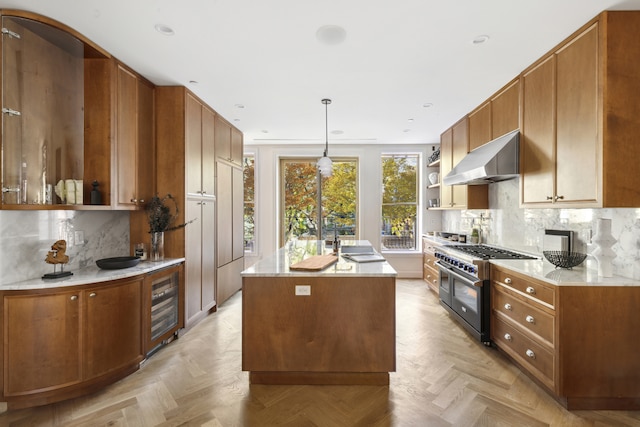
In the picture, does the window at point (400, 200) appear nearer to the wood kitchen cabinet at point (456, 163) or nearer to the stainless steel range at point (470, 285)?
the wood kitchen cabinet at point (456, 163)

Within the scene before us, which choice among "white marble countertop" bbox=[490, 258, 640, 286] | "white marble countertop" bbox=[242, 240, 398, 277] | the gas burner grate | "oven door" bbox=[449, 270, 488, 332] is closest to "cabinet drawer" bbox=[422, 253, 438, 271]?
"oven door" bbox=[449, 270, 488, 332]

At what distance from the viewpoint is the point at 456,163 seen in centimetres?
468

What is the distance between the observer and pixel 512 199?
376cm

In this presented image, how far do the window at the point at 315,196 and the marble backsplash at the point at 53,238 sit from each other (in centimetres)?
345

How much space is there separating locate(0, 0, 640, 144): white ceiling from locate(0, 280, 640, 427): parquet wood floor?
278cm

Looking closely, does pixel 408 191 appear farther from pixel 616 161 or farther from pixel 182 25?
pixel 182 25

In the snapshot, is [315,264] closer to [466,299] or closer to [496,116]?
[466,299]

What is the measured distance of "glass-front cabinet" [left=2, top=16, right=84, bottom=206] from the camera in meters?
2.18

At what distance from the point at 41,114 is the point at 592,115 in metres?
4.17

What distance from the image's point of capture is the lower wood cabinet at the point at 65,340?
2.12 m

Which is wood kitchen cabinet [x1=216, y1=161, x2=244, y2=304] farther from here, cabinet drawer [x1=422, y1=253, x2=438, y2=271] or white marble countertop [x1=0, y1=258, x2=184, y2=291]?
cabinet drawer [x1=422, y1=253, x2=438, y2=271]

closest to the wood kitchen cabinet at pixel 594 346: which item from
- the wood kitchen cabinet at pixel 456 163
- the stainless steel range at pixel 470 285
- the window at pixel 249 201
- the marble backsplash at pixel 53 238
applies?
the stainless steel range at pixel 470 285

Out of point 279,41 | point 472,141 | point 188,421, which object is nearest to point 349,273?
point 188,421

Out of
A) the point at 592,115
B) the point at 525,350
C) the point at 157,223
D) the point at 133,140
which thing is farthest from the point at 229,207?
the point at 592,115
